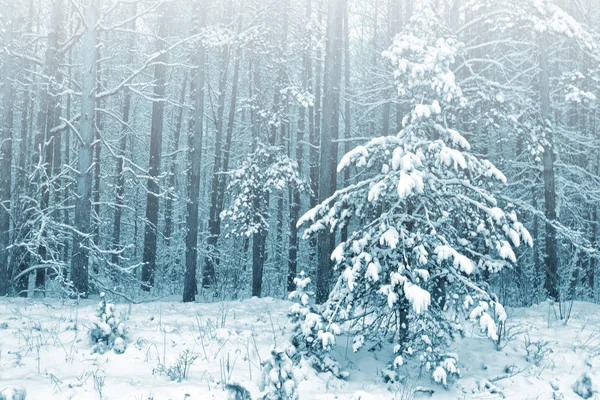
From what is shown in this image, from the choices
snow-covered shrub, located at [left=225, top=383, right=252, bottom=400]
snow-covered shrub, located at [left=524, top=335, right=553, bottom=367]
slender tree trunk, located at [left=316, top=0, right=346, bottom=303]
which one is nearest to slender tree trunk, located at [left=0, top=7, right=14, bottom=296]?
slender tree trunk, located at [left=316, top=0, right=346, bottom=303]

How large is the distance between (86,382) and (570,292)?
14841 millimetres

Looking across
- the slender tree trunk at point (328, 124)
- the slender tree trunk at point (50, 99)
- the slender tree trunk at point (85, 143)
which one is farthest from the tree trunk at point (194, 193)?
the slender tree trunk at point (328, 124)

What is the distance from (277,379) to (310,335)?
1388mm

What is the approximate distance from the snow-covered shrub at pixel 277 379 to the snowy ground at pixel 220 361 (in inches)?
14.5

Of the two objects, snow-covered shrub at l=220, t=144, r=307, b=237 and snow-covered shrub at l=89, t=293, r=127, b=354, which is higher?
snow-covered shrub at l=220, t=144, r=307, b=237

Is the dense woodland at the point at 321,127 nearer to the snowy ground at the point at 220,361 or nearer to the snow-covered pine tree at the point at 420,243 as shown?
the snow-covered pine tree at the point at 420,243

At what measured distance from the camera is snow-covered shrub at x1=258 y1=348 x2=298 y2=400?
5637 mm

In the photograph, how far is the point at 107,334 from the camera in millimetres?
7348

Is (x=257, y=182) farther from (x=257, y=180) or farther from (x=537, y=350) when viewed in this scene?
(x=537, y=350)

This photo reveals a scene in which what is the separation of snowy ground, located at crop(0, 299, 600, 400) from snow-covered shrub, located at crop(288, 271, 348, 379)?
0.20m

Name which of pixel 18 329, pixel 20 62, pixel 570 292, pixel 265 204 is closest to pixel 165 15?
pixel 20 62

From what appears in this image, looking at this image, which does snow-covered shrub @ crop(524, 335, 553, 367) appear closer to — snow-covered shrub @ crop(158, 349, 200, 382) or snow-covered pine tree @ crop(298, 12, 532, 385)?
snow-covered pine tree @ crop(298, 12, 532, 385)

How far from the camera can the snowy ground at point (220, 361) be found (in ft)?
20.3

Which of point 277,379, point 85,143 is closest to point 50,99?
point 85,143
